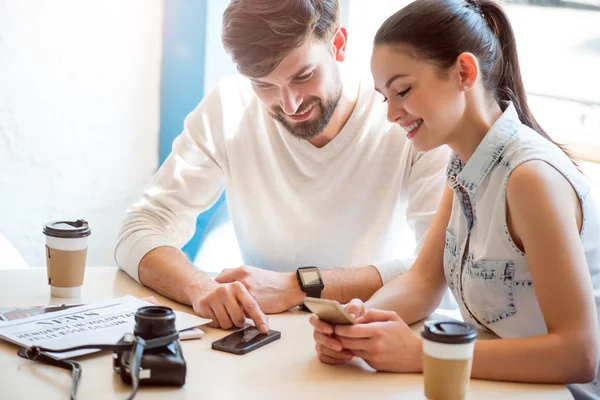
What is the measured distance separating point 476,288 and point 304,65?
2.36 feet

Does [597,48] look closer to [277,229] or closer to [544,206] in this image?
[277,229]

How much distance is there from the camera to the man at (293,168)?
5.63 ft

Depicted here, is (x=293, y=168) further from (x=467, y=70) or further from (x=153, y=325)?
(x=153, y=325)

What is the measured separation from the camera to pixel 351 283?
5.19 ft

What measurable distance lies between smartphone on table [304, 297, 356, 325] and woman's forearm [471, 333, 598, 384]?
0.20m

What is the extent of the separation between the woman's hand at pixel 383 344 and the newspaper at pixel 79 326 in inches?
11.8

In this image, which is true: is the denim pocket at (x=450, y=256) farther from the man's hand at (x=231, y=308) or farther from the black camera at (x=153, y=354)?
the black camera at (x=153, y=354)

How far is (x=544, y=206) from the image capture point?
1.12 meters

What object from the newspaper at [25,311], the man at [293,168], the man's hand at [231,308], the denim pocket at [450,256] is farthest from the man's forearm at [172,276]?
the denim pocket at [450,256]

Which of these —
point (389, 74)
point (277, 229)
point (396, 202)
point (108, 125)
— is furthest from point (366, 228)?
point (108, 125)

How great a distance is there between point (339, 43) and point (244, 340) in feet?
3.06

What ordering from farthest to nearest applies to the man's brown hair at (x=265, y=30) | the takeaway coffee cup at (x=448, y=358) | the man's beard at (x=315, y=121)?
the man's beard at (x=315, y=121)
the man's brown hair at (x=265, y=30)
the takeaway coffee cup at (x=448, y=358)

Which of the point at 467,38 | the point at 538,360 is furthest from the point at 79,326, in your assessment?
the point at 467,38

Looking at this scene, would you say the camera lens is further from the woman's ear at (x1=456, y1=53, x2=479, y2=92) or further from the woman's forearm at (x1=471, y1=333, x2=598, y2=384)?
the woman's ear at (x1=456, y1=53, x2=479, y2=92)
